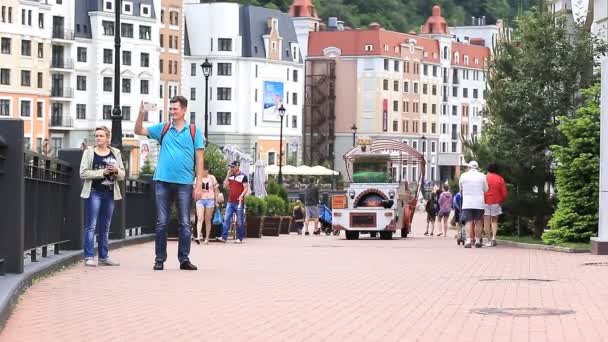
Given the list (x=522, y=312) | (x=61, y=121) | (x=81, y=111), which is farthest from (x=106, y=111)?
(x=522, y=312)

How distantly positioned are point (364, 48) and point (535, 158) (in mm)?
131918

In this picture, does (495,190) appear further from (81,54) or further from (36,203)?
(81,54)

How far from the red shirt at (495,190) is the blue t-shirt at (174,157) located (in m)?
12.9

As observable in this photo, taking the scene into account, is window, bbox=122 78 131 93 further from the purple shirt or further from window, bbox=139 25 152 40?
the purple shirt

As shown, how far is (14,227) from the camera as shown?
50.4 ft

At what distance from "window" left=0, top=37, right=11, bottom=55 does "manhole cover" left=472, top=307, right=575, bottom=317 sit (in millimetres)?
105691

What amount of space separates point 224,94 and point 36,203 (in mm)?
131517

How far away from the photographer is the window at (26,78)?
119 m

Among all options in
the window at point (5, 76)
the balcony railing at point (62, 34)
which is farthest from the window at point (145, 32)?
the window at point (5, 76)

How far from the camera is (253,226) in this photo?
39.1 metres

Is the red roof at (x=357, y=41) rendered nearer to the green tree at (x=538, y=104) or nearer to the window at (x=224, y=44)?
the window at (x=224, y=44)

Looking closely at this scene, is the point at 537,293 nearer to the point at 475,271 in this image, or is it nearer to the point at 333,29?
the point at 475,271

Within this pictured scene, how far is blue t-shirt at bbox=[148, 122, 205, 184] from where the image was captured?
1909 centimetres

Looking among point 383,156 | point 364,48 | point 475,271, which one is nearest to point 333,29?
point 364,48
